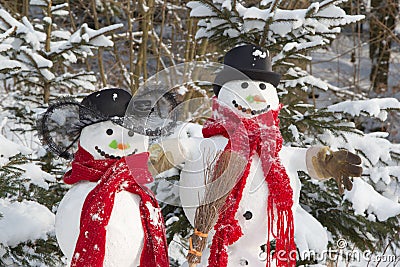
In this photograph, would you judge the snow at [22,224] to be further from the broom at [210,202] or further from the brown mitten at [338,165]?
the brown mitten at [338,165]

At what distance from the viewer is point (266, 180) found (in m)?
2.04

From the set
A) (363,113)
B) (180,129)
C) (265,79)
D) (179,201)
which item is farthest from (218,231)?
(363,113)

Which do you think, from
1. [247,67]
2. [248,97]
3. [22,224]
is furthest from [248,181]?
[22,224]

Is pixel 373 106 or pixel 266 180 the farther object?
pixel 373 106

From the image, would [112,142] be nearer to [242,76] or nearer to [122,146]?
[122,146]

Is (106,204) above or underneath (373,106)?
underneath

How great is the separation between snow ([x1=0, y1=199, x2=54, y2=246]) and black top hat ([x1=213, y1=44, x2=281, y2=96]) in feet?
3.08

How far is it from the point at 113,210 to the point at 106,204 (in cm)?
5

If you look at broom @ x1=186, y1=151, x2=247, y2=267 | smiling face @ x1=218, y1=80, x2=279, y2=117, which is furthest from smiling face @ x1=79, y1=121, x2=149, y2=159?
smiling face @ x1=218, y1=80, x2=279, y2=117

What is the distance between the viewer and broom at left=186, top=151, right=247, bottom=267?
1.72 m

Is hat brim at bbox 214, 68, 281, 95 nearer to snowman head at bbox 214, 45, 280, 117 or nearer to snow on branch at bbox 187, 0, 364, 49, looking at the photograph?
snowman head at bbox 214, 45, 280, 117

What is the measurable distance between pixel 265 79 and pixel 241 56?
0.13 metres

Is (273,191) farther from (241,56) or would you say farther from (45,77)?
(45,77)

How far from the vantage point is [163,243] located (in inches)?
75.7
